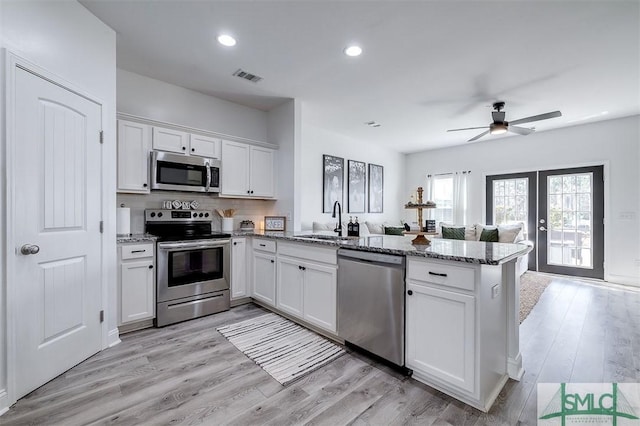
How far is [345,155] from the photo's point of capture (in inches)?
240

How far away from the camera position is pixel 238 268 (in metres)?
3.48

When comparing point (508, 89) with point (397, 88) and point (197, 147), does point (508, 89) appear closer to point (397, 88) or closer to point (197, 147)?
point (397, 88)

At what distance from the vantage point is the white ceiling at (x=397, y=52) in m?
2.24

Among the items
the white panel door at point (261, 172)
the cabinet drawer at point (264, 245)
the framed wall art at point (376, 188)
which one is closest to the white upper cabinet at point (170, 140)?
the white panel door at point (261, 172)

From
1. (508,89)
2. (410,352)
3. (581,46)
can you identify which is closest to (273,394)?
(410,352)

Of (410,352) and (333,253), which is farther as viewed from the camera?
(333,253)

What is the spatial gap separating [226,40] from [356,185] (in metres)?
4.19

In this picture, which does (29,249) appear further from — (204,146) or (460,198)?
(460,198)

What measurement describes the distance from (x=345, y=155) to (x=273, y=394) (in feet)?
16.3

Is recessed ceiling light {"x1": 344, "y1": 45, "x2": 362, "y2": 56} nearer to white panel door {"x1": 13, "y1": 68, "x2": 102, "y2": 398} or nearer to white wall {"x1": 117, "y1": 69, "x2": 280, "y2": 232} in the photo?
white wall {"x1": 117, "y1": 69, "x2": 280, "y2": 232}

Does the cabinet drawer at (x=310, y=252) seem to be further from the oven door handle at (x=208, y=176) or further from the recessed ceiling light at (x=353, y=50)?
the recessed ceiling light at (x=353, y=50)

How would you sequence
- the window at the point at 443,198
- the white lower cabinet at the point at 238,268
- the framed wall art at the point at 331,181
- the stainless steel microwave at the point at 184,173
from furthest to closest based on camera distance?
the window at the point at 443,198, the framed wall art at the point at 331,181, the white lower cabinet at the point at 238,268, the stainless steel microwave at the point at 184,173

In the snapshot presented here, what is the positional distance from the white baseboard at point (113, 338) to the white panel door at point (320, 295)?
5.53ft

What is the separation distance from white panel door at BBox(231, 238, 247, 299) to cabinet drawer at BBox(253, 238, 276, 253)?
15 centimetres
